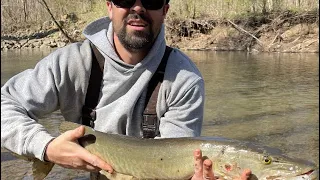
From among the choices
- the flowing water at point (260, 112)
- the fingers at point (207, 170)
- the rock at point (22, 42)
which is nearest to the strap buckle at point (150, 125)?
the fingers at point (207, 170)

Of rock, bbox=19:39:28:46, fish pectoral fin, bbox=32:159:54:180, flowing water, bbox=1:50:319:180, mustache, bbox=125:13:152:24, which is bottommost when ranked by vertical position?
flowing water, bbox=1:50:319:180

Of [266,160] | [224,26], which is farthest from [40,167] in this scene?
[224,26]

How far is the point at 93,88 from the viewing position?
3420mm

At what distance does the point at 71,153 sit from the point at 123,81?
85 centimetres

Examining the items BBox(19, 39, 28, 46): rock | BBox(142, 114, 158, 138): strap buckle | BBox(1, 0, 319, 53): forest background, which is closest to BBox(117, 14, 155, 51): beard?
BBox(142, 114, 158, 138): strap buckle

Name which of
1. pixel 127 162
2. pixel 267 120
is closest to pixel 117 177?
pixel 127 162

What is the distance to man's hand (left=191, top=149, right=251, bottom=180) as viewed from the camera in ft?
8.36

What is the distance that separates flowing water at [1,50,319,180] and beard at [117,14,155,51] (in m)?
2.69

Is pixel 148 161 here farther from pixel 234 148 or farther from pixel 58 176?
pixel 58 176

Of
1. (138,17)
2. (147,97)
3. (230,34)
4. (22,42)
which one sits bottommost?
(22,42)

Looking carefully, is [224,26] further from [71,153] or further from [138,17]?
[71,153]

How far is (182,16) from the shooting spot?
2977cm

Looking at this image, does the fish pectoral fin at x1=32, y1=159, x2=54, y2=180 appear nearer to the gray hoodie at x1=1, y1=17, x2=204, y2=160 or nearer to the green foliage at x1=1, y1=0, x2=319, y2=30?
the gray hoodie at x1=1, y1=17, x2=204, y2=160

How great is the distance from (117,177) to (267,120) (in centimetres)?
651
